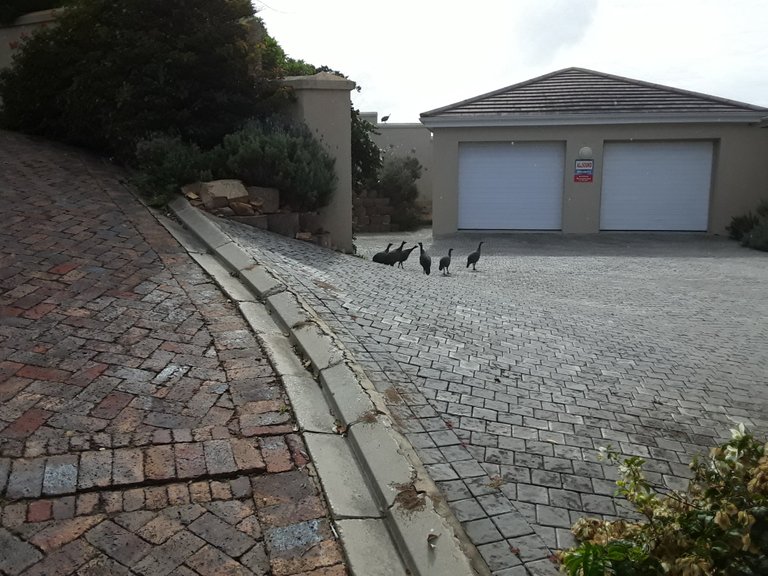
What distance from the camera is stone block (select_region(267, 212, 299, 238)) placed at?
9133 millimetres

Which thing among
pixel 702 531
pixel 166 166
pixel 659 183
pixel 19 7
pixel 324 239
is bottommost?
pixel 702 531

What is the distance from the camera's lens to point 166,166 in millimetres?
8727

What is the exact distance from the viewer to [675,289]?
10.3 meters

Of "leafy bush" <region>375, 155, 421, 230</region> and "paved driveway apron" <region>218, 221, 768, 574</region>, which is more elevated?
"leafy bush" <region>375, 155, 421, 230</region>

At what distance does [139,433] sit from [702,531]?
2.76m

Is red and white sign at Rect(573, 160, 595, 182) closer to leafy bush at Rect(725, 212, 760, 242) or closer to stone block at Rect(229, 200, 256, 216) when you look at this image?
leafy bush at Rect(725, 212, 760, 242)

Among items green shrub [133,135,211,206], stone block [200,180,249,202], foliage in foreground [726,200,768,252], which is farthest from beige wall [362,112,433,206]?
stone block [200,180,249,202]

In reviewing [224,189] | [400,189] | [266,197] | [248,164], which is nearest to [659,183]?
[400,189]

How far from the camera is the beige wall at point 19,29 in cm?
1214

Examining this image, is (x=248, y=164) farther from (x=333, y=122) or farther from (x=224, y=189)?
(x=333, y=122)

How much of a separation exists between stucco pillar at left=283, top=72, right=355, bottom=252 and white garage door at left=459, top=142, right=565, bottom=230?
9.40 meters

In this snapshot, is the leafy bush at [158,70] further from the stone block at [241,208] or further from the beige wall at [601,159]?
the beige wall at [601,159]

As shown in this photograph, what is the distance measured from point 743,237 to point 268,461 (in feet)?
56.6

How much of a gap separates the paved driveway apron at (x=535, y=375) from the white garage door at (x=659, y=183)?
937 centimetres
